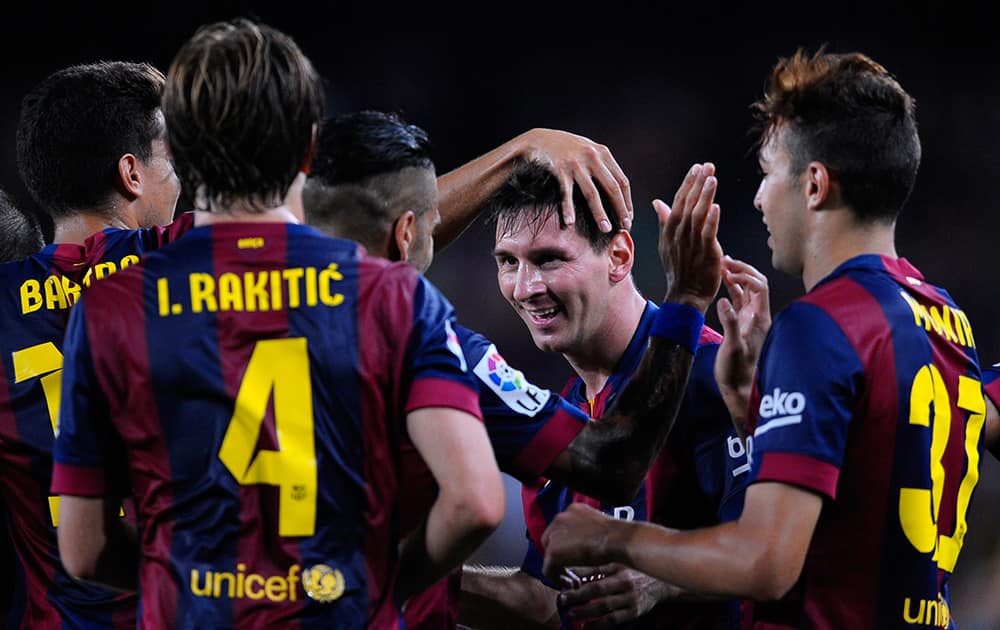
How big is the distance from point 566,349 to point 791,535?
1712mm

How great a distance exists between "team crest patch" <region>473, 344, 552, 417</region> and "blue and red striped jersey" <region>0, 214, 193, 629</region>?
1.09 meters

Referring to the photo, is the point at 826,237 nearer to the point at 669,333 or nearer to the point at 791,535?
the point at 669,333

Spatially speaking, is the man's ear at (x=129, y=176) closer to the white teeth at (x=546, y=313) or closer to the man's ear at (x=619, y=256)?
the white teeth at (x=546, y=313)

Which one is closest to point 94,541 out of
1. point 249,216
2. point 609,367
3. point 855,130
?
point 249,216

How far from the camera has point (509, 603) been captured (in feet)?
12.5

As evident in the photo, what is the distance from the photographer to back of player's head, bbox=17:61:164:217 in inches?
136

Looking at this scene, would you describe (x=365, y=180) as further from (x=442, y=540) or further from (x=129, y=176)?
(x=129, y=176)

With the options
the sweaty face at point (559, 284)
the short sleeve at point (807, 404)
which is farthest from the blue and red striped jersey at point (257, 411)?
the sweaty face at point (559, 284)

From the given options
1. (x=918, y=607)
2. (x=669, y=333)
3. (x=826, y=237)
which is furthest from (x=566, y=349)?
(x=918, y=607)

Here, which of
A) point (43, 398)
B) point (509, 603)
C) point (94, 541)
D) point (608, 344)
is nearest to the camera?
point (94, 541)

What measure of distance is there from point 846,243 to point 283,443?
141 centimetres

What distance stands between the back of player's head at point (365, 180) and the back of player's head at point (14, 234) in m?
1.93

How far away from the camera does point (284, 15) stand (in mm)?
9469

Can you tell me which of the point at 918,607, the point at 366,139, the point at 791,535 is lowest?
the point at 918,607
